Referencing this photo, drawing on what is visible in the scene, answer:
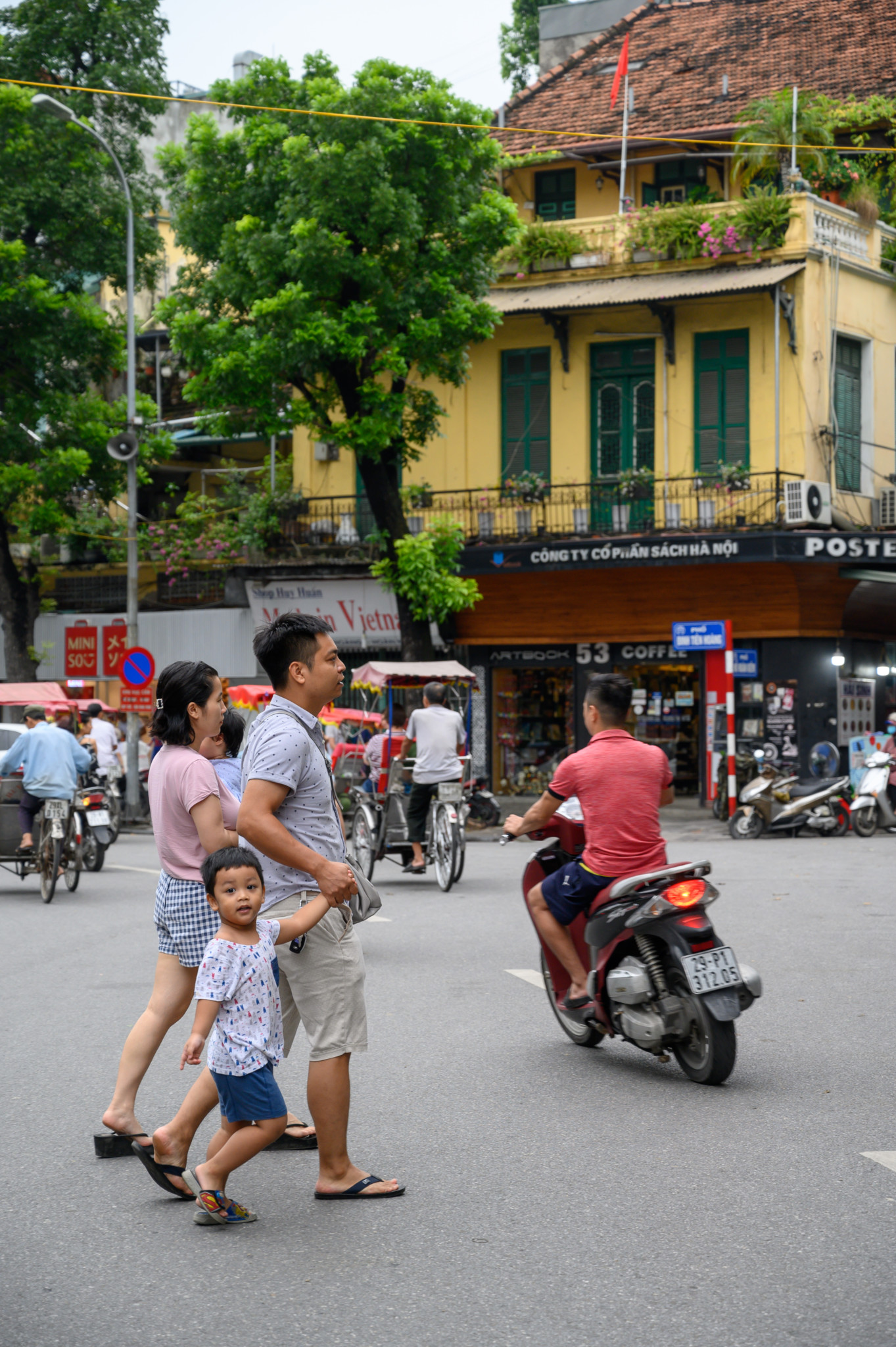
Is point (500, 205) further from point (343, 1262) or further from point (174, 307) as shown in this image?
point (343, 1262)

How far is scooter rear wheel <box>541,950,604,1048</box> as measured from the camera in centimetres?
717

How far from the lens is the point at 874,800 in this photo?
19500 mm

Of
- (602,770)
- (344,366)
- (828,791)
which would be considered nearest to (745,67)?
(344,366)

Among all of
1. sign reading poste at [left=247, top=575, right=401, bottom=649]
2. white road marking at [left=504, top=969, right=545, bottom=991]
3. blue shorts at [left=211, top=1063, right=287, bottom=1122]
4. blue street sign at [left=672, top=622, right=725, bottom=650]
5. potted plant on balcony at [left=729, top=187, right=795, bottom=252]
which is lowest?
white road marking at [left=504, top=969, right=545, bottom=991]

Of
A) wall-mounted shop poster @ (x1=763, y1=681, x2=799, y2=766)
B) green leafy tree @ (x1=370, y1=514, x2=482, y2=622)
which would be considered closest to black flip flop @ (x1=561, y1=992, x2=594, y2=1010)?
green leafy tree @ (x1=370, y1=514, x2=482, y2=622)

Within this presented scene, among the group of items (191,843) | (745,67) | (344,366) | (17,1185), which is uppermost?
(745,67)

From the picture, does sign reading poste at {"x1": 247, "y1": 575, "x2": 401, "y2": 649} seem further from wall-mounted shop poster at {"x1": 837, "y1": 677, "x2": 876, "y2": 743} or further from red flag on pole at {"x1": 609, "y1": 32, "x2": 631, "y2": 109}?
red flag on pole at {"x1": 609, "y1": 32, "x2": 631, "y2": 109}

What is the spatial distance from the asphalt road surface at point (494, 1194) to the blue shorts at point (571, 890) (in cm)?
66

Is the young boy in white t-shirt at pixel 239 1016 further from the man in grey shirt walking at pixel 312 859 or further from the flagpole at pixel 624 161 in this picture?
the flagpole at pixel 624 161

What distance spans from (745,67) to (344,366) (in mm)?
10070

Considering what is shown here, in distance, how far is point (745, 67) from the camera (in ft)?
93.0

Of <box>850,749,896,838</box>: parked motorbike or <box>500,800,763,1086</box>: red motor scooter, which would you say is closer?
<box>500,800,763,1086</box>: red motor scooter

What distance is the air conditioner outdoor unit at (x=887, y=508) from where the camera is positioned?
25.7 meters

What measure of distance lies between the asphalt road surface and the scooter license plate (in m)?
0.44
